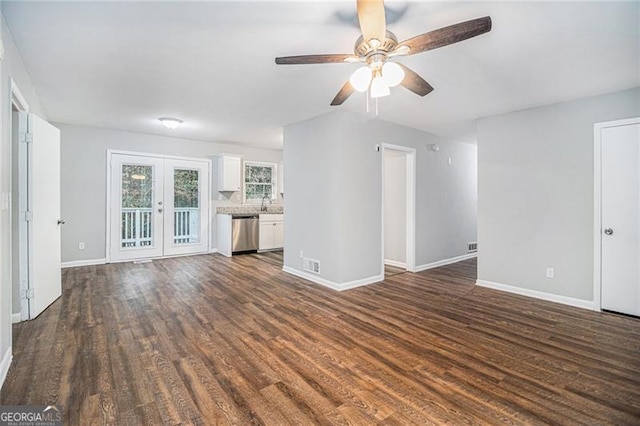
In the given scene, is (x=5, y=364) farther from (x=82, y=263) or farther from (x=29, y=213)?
(x=82, y=263)

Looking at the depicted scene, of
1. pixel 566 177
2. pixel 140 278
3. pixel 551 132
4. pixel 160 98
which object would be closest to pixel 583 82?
pixel 551 132

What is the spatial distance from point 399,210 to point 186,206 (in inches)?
173

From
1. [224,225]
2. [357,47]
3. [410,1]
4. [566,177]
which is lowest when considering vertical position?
[224,225]

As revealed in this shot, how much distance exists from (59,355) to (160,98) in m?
2.90

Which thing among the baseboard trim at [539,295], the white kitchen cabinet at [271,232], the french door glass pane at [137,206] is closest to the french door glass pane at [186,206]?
the french door glass pane at [137,206]

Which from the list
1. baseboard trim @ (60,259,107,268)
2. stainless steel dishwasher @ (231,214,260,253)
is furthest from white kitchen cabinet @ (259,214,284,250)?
baseboard trim @ (60,259,107,268)

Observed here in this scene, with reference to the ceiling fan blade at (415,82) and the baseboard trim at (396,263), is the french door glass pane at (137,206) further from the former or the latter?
the ceiling fan blade at (415,82)

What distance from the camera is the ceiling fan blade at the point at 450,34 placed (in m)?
1.63

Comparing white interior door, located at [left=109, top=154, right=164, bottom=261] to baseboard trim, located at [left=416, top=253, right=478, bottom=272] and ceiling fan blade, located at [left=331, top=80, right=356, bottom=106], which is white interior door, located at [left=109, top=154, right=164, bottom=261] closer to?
ceiling fan blade, located at [left=331, top=80, right=356, bottom=106]

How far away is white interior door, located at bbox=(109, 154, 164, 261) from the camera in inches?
→ 225

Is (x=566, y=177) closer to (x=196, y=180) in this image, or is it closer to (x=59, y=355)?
(x=59, y=355)

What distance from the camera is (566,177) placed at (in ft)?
12.0

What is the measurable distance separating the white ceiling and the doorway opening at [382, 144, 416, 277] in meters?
1.13

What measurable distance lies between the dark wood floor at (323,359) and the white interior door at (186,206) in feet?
8.02
